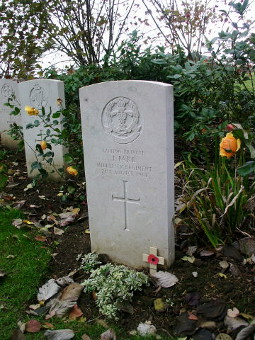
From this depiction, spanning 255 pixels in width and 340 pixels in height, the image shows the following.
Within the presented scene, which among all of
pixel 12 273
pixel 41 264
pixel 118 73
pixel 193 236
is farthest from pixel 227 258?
pixel 118 73

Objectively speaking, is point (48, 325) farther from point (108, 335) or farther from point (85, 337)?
point (108, 335)

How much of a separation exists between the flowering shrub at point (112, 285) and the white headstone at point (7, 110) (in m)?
3.74

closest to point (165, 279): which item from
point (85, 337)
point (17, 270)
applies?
point (85, 337)

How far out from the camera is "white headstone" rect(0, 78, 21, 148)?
5796mm

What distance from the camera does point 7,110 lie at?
19.9 ft

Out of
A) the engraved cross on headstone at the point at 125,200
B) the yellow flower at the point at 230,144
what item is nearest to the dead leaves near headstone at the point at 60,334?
Answer: the engraved cross on headstone at the point at 125,200

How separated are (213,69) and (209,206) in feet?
5.38

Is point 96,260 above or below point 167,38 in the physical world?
below

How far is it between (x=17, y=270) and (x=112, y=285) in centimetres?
80

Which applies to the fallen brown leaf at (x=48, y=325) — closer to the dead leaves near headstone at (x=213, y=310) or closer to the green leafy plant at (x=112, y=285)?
the green leafy plant at (x=112, y=285)

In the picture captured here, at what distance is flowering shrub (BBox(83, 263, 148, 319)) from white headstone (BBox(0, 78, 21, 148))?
147 inches

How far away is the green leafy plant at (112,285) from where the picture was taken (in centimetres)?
246

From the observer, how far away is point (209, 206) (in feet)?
9.77

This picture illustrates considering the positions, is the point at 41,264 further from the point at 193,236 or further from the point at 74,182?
the point at 74,182
